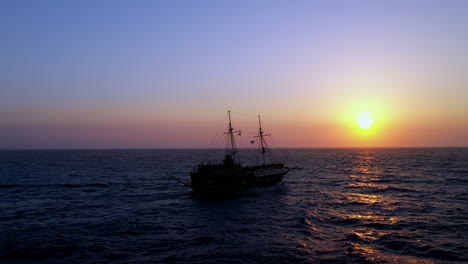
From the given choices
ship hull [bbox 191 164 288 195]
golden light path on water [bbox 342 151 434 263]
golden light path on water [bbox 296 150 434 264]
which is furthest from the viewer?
ship hull [bbox 191 164 288 195]

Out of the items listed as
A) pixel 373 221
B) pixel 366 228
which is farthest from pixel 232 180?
pixel 366 228

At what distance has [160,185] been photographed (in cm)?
7194

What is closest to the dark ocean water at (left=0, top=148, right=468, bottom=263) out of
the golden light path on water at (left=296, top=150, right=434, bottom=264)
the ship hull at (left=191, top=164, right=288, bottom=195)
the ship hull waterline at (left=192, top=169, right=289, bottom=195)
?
the golden light path on water at (left=296, top=150, right=434, bottom=264)

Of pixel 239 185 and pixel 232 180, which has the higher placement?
pixel 232 180

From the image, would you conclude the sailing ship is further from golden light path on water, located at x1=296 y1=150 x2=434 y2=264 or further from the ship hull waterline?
golden light path on water, located at x1=296 y1=150 x2=434 y2=264

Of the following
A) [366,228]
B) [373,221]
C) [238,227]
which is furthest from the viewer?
[373,221]

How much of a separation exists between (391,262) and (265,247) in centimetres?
1052

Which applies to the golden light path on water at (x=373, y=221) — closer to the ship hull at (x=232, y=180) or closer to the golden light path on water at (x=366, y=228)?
the golden light path on water at (x=366, y=228)

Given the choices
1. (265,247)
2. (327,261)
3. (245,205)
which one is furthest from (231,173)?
(327,261)

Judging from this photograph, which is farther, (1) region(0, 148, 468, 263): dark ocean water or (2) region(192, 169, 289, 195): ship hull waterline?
(2) region(192, 169, 289, 195): ship hull waterline

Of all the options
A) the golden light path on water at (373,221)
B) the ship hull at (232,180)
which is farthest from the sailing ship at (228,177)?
the golden light path on water at (373,221)

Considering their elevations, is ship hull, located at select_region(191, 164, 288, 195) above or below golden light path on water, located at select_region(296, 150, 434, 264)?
above

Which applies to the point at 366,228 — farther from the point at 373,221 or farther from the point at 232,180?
the point at 232,180

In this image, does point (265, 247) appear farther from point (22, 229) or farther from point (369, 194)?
point (369, 194)
